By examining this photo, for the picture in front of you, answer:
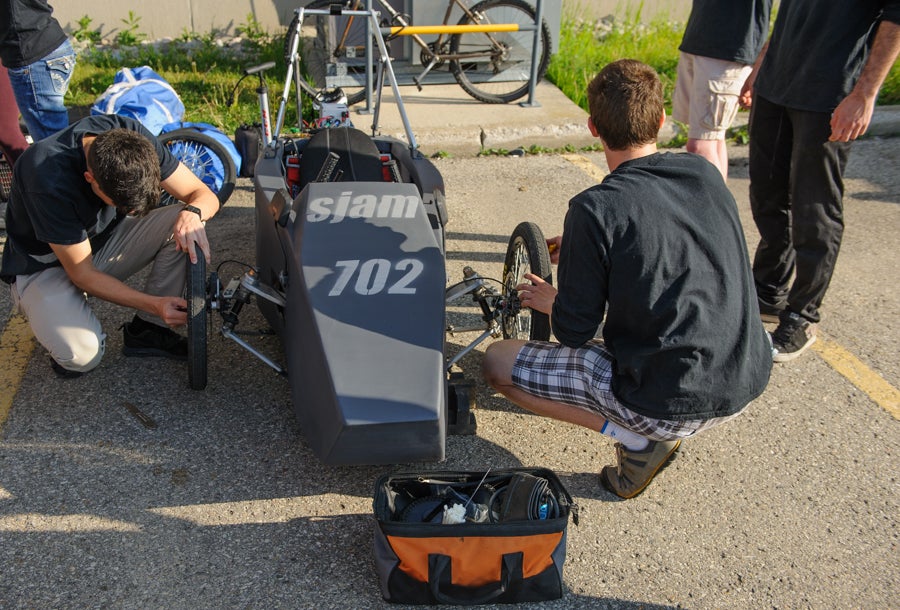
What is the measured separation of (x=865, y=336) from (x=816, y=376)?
0.53 meters

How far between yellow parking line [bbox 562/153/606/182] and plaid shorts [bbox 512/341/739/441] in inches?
123

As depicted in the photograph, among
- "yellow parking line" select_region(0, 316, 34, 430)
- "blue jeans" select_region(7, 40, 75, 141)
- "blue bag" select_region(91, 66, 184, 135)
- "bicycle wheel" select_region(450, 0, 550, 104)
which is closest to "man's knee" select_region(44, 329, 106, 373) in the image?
"yellow parking line" select_region(0, 316, 34, 430)

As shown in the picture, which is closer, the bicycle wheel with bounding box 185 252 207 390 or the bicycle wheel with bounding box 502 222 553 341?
the bicycle wheel with bounding box 185 252 207 390

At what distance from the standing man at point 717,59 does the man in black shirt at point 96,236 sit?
250 centimetres

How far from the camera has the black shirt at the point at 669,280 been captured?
2.62 m

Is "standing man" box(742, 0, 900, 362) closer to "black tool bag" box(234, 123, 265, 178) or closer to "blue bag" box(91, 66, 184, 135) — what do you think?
"black tool bag" box(234, 123, 265, 178)

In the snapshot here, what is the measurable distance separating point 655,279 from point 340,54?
16.7ft

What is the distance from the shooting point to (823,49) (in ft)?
11.8

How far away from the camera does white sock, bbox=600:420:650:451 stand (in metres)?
3.00

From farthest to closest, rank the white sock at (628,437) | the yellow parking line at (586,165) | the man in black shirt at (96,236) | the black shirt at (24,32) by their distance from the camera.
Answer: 1. the yellow parking line at (586,165)
2. the black shirt at (24,32)
3. the man in black shirt at (96,236)
4. the white sock at (628,437)

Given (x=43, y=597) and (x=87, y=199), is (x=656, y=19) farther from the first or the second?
(x=43, y=597)

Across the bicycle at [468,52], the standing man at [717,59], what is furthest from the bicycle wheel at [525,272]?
the bicycle at [468,52]

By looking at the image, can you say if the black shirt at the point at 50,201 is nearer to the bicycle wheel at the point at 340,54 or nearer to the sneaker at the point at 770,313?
Answer: the sneaker at the point at 770,313

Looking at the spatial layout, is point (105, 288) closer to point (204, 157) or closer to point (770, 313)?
point (204, 157)
